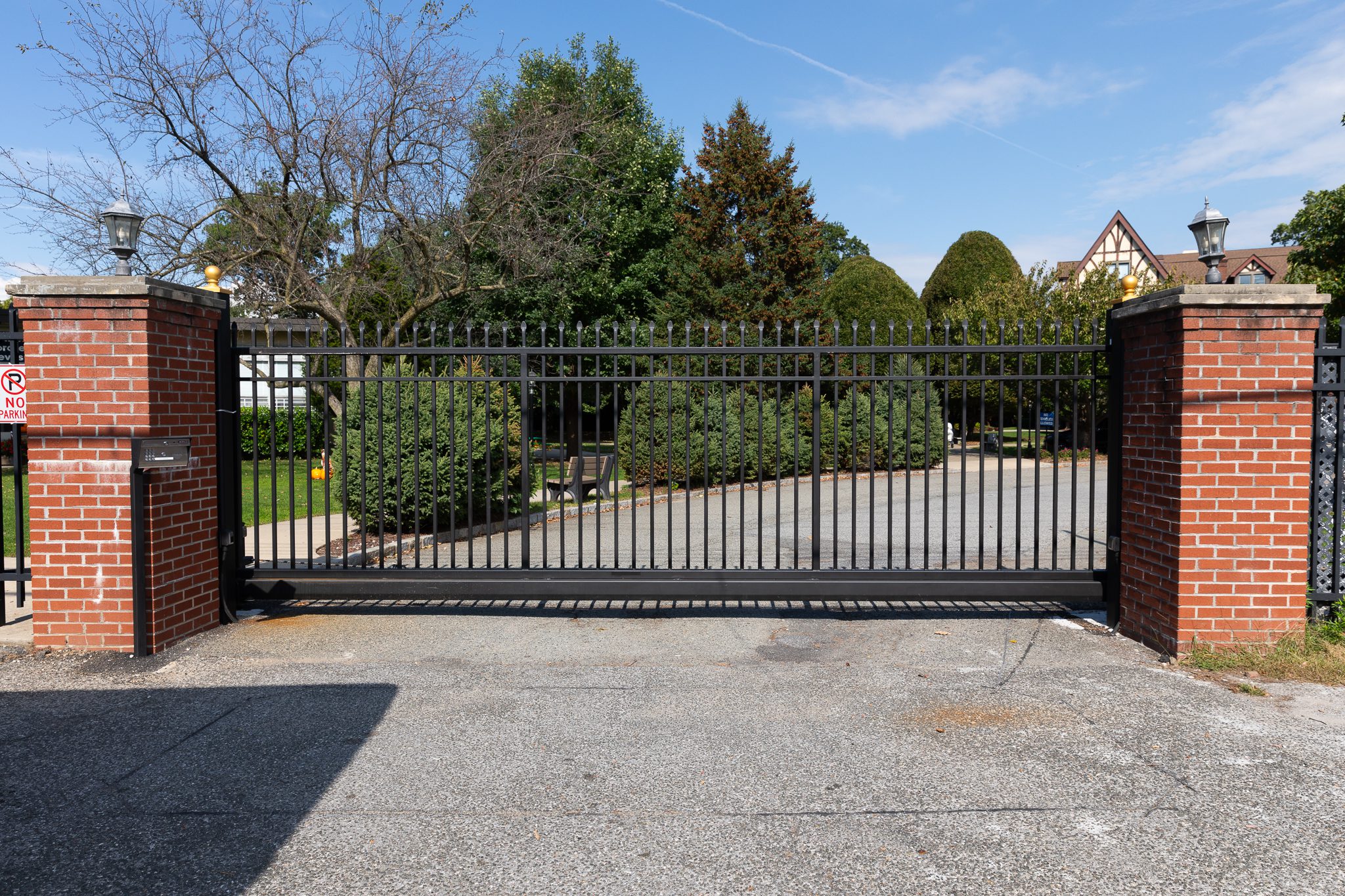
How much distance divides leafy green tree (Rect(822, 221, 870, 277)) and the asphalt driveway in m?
50.1

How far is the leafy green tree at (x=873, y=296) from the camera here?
30.7 meters

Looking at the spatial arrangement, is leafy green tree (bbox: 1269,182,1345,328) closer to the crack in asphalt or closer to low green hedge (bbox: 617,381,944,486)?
low green hedge (bbox: 617,381,944,486)

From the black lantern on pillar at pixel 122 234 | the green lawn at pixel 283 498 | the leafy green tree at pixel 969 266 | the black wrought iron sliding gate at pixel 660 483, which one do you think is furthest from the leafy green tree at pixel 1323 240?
the black lantern on pillar at pixel 122 234

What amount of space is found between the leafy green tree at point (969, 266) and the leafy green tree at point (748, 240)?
52.7ft

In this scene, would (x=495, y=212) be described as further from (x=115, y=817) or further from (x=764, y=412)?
(x=115, y=817)

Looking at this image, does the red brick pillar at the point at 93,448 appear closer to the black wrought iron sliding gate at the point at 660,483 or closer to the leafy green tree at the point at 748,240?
the black wrought iron sliding gate at the point at 660,483

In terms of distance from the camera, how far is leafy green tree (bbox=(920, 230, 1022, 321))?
35500 mm

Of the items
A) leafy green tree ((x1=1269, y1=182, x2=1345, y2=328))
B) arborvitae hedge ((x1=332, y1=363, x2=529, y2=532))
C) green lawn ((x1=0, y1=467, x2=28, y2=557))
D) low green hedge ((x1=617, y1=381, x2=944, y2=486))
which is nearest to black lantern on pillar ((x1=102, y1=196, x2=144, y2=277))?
green lawn ((x1=0, y1=467, x2=28, y2=557))

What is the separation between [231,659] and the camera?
210 inches

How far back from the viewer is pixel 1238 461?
5.18 metres

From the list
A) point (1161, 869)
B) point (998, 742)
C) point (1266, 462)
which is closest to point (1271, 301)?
point (1266, 462)

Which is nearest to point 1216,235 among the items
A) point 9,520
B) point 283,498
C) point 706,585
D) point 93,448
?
point 706,585

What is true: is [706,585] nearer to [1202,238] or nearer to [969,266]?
[1202,238]

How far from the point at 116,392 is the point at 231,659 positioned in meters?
1.79
